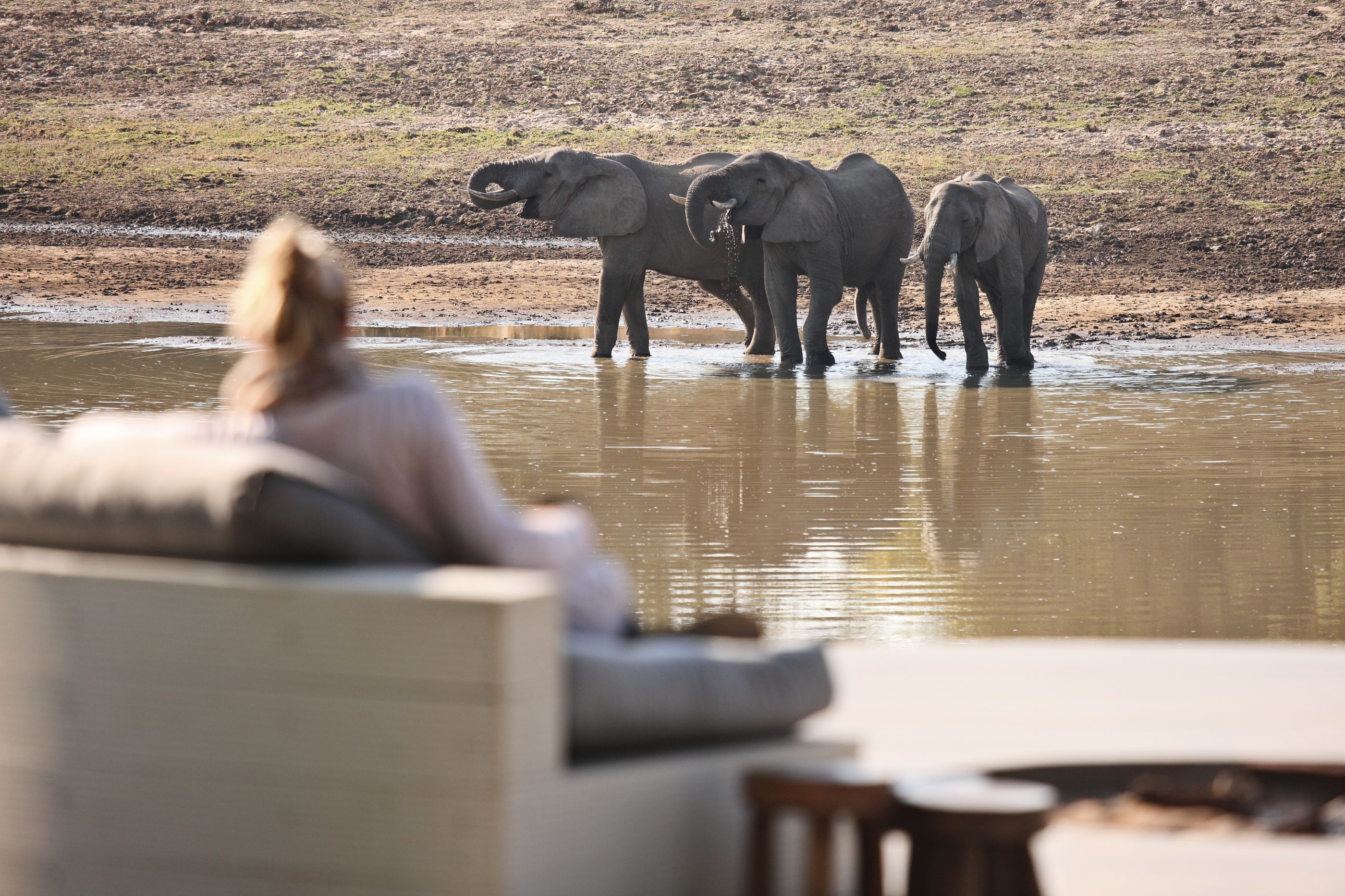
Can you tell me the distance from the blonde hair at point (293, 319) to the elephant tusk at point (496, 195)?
13.3 m

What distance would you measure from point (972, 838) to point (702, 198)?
13.3 metres

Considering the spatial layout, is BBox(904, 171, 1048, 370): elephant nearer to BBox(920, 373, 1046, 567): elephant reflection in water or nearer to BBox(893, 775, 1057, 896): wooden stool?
BBox(920, 373, 1046, 567): elephant reflection in water

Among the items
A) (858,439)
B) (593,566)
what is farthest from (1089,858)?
(858,439)

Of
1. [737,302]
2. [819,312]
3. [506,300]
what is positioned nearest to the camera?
[819,312]

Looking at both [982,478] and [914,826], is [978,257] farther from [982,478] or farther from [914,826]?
[914,826]

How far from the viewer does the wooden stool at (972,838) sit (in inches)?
90.7

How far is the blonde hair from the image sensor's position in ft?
7.56

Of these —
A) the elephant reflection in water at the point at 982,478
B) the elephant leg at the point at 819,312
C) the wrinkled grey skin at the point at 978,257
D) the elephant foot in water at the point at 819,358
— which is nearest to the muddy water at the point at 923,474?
the elephant reflection in water at the point at 982,478

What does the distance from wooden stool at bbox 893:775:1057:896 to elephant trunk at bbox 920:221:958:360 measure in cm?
1203

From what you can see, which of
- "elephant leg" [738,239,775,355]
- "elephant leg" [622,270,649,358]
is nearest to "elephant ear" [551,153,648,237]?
"elephant leg" [622,270,649,358]

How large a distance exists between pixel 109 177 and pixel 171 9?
52.6 ft

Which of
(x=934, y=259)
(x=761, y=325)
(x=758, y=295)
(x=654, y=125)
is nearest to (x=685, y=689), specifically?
(x=934, y=259)

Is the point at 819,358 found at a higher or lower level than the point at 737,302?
lower

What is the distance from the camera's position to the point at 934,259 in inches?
567
